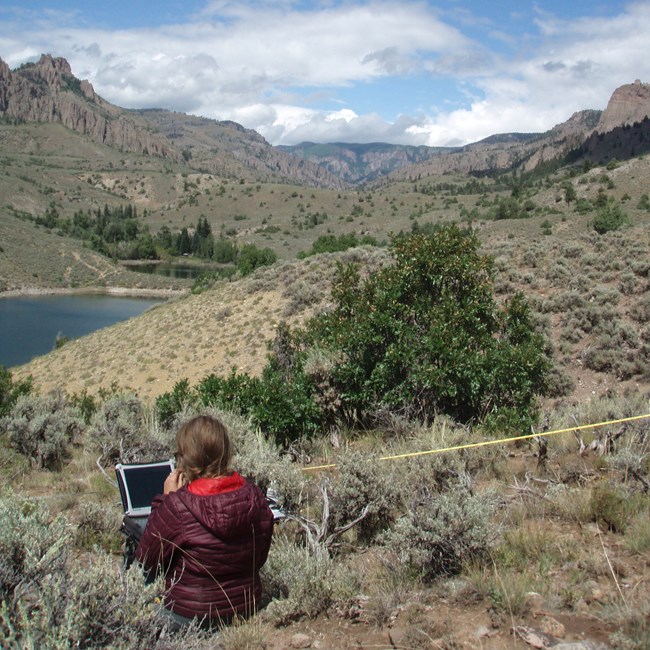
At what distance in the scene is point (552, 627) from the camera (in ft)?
9.45

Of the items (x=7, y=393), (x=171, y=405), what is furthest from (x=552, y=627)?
(x=7, y=393)

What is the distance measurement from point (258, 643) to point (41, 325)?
48.0 metres

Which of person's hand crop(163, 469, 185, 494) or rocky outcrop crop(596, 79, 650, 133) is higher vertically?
rocky outcrop crop(596, 79, 650, 133)

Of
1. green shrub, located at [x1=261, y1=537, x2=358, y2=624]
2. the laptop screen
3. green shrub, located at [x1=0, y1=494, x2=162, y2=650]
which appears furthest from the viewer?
the laptop screen

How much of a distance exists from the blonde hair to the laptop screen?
858 millimetres

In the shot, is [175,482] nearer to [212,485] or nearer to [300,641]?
[212,485]

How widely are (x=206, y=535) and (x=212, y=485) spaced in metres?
0.24

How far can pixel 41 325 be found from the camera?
45.9m

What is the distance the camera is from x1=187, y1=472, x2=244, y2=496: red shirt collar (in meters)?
3.08

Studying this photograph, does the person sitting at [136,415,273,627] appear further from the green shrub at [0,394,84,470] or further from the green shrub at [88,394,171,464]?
the green shrub at [0,394,84,470]

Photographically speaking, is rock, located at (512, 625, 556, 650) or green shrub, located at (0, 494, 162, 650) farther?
rock, located at (512, 625, 556, 650)

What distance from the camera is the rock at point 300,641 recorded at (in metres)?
3.04

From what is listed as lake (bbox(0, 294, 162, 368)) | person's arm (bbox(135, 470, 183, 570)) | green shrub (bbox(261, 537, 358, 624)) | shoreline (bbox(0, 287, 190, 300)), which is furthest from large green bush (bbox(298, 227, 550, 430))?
shoreline (bbox(0, 287, 190, 300))

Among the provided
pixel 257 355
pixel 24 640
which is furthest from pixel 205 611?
pixel 257 355
